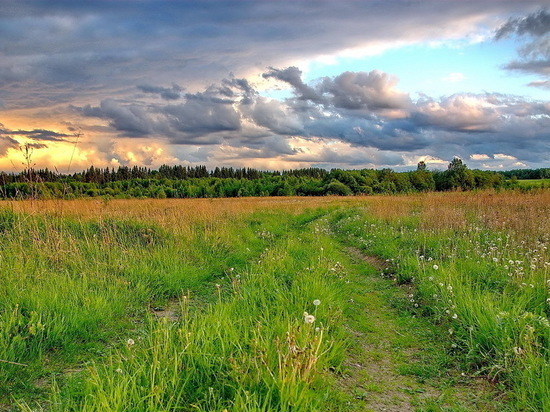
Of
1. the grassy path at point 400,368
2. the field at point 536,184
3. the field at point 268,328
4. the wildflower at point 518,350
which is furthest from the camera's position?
the field at point 536,184

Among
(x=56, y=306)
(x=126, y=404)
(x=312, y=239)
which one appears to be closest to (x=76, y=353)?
(x=56, y=306)

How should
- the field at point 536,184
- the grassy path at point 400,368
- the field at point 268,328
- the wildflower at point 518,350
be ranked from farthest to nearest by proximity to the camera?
the field at point 536,184 → the wildflower at point 518,350 → the grassy path at point 400,368 → the field at point 268,328

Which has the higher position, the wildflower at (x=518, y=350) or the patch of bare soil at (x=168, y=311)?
the wildflower at (x=518, y=350)

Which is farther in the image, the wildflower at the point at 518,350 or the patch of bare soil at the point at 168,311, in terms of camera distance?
the patch of bare soil at the point at 168,311

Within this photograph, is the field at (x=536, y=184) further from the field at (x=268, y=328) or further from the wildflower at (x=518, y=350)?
the wildflower at (x=518, y=350)

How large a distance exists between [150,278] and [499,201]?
17.6m

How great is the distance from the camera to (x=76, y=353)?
209 inches

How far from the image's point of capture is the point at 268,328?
476 cm

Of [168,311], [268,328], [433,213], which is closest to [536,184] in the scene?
[433,213]

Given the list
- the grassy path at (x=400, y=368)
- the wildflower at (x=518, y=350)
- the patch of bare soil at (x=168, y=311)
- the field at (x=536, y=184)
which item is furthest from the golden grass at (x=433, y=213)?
the field at (x=536, y=184)

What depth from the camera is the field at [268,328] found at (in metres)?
3.71

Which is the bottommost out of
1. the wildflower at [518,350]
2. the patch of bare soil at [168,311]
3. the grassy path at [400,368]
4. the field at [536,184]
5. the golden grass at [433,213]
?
the patch of bare soil at [168,311]

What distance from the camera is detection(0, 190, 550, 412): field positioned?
3711 millimetres

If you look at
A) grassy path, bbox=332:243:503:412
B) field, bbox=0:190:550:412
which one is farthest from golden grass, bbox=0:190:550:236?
grassy path, bbox=332:243:503:412
